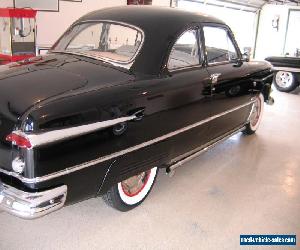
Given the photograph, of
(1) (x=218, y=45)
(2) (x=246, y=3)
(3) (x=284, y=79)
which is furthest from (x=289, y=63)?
(2) (x=246, y=3)

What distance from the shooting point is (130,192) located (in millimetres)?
2865

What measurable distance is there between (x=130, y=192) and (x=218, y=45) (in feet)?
6.98

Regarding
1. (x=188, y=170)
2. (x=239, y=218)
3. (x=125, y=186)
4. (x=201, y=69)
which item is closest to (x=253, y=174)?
(x=188, y=170)

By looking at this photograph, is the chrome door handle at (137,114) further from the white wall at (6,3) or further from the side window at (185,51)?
the white wall at (6,3)

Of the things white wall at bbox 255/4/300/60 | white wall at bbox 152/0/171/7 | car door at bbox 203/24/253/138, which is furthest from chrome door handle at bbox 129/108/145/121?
white wall at bbox 255/4/300/60

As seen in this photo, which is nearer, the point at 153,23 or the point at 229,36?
the point at 153,23

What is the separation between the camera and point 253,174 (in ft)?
12.4

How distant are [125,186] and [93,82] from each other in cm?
90

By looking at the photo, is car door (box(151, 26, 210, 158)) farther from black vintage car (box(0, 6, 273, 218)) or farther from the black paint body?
the black paint body

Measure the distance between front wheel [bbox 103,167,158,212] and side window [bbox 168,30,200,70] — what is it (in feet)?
3.15

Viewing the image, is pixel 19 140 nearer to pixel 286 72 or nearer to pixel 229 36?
pixel 229 36

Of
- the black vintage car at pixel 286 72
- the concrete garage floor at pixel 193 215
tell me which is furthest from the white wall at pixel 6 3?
the black vintage car at pixel 286 72

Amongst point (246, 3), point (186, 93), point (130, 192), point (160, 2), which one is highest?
point (246, 3)

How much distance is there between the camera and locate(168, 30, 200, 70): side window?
302 cm
